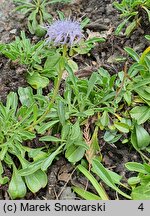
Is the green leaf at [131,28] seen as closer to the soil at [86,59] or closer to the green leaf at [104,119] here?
the soil at [86,59]

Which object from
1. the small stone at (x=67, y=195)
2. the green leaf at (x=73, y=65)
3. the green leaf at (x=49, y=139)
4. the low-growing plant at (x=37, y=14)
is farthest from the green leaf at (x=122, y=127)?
the low-growing plant at (x=37, y=14)

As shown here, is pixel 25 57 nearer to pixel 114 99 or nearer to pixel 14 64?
pixel 14 64

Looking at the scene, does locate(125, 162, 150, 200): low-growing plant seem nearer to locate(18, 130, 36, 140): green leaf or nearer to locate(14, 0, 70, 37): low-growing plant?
locate(18, 130, 36, 140): green leaf

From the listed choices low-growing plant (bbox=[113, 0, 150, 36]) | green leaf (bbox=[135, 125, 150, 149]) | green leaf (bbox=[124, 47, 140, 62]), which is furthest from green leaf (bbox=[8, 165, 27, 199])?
low-growing plant (bbox=[113, 0, 150, 36])

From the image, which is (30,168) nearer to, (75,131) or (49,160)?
(49,160)

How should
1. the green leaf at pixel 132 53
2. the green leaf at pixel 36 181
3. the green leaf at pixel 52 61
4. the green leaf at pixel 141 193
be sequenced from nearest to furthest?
the green leaf at pixel 141 193, the green leaf at pixel 36 181, the green leaf at pixel 132 53, the green leaf at pixel 52 61
